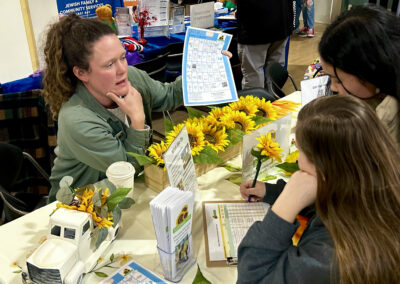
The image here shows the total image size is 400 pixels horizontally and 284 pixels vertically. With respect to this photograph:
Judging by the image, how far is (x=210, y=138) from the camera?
1.70 metres

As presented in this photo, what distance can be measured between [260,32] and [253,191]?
8.21 feet

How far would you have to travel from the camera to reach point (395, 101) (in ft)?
4.42

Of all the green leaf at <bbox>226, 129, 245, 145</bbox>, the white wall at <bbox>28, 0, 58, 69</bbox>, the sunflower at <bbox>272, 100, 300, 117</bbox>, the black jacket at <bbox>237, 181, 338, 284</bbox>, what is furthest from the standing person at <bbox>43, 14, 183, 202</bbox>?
the white wall at <bbox>28, 0, 58, 69</bbox>

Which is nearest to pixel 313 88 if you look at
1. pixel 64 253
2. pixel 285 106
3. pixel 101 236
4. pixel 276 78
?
pixel 285 106

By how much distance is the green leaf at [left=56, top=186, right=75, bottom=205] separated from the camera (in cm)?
118

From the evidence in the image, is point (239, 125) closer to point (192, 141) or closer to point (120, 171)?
point (192, 141)

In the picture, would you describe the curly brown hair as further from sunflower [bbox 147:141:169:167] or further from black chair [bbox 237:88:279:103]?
black chair [bbox 237:88:279:103]

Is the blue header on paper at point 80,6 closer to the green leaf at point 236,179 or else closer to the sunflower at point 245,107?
the sunflower at point 245,107

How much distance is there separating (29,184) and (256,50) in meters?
2.43

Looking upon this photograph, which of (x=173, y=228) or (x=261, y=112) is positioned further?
(x=261, y=112)

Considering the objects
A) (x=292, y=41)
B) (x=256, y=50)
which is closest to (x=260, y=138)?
(x=256, y=50)

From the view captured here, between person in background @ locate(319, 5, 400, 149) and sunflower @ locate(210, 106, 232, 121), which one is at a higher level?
person in background @ locate(319, 5, 400, 149)

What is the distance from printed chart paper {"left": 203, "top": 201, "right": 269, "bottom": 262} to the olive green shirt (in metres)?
0.42

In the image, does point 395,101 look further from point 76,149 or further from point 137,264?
point 76,149
